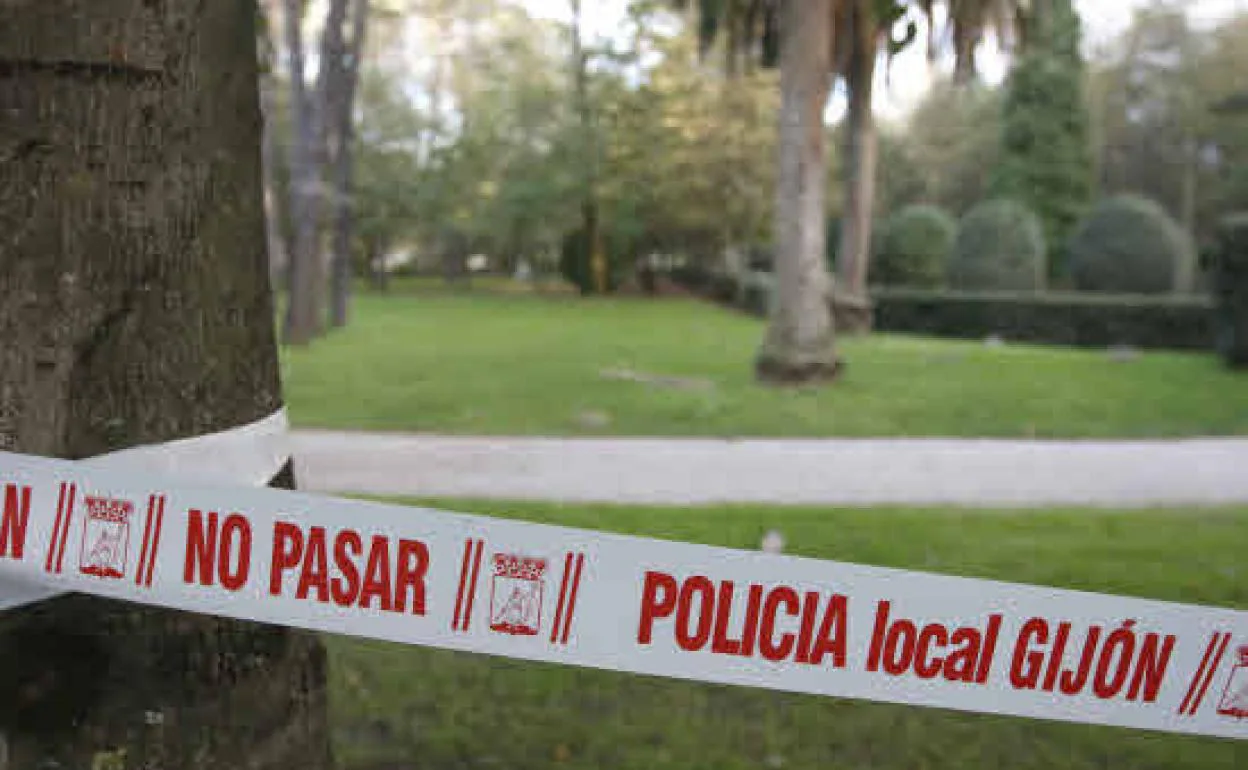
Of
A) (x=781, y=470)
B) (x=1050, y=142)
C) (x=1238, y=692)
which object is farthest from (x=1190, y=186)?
(x=1238, y=692)

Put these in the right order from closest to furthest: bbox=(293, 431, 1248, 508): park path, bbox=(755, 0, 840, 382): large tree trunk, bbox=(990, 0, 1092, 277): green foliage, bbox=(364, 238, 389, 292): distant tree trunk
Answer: bbox=(293, 431, 1248, 508): park path < bbox=(755, 0, 840, 382): large tree trunk < bbox=(990, 0, 1092, 277): green foliage < bbox=(364, 238, 389, 292): distant tree trunk

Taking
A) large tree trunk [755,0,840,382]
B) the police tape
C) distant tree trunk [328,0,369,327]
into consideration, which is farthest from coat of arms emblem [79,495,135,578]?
distant tree trunk [328,0,369,327]

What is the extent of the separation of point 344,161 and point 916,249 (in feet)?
→ 44.1

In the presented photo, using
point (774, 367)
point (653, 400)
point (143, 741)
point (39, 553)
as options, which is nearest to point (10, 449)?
point (39, 553)

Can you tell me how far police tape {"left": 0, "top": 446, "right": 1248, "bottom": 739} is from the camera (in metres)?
2.33

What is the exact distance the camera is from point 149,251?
236 cm

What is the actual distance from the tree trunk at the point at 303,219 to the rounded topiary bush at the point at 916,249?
14004 mm

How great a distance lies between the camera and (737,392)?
41.9 ft

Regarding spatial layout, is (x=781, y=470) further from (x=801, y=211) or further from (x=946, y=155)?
(x=946, y=155)

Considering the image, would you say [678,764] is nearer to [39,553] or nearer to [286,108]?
[39,553]

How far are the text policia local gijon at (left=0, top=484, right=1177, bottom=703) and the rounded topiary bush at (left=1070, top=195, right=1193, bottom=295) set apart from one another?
25395mm

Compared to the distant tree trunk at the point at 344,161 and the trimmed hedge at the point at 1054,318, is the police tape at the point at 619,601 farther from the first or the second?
the trimmed hedge at the point at 1054,318

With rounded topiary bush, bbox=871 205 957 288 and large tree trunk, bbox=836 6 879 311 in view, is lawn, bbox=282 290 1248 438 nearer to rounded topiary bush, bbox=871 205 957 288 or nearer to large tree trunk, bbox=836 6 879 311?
large tree trunk, bbox=836 6 879 311

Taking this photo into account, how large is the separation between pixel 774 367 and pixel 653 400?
195 cm
